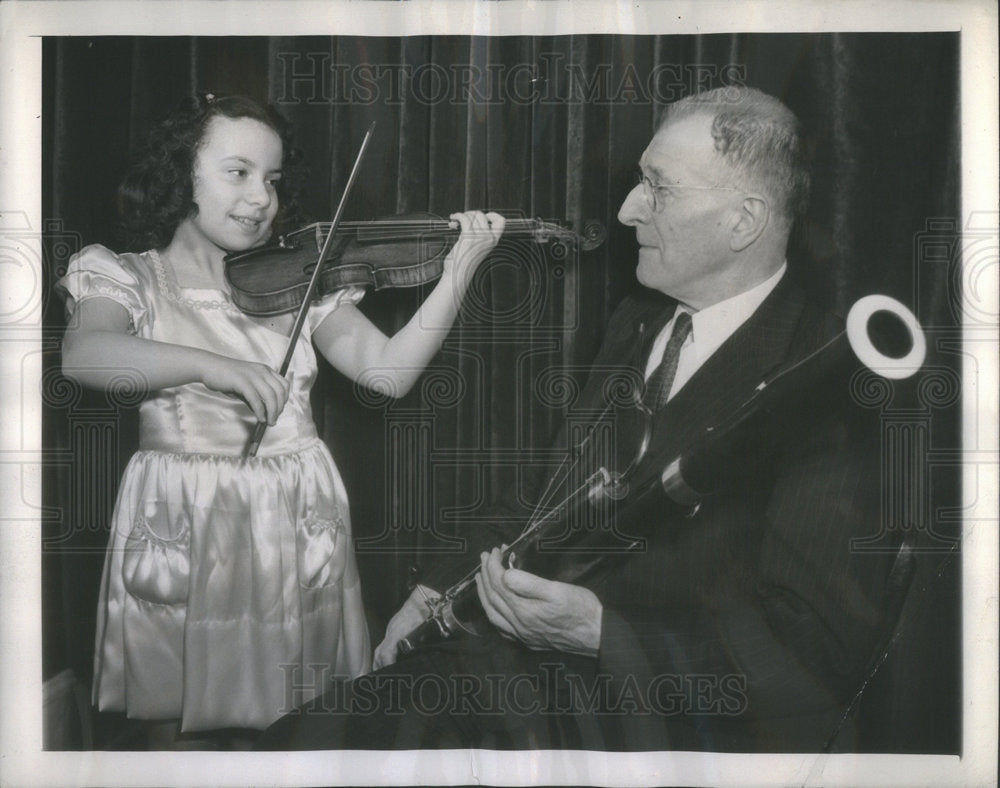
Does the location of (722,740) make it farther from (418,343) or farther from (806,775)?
(418,343)

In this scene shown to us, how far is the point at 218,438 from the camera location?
1.86m

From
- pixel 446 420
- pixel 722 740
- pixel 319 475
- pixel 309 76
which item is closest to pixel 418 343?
pixel 446 420

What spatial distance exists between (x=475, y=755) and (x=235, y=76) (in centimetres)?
141

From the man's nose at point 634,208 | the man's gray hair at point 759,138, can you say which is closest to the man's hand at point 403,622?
the man's nose at point 634,208

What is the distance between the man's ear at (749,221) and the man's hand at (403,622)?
890 mm

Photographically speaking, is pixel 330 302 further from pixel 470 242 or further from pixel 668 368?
pixel 668 368

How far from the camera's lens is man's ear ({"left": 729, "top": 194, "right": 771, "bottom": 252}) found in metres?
1.84

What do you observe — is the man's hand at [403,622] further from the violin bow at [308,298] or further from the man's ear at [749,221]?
the man's ear at [749,221]

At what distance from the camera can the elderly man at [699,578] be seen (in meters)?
1.83

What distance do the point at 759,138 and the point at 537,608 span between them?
989mm

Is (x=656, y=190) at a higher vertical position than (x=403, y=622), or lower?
higher

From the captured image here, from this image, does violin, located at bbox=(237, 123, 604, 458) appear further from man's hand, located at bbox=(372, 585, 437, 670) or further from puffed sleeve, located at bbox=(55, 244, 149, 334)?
man's hand, located at bbox=(372, 585, 437, 670)

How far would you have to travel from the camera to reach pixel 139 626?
1890mm

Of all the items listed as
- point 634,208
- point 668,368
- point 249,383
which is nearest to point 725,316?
point 668,368
